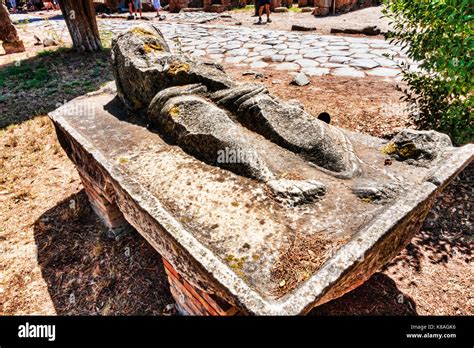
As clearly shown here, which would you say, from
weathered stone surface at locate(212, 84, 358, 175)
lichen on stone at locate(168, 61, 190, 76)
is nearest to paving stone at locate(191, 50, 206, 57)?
lichen on stone at locate(168, 61, 190, 76)

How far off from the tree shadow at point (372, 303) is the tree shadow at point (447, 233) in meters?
0.34

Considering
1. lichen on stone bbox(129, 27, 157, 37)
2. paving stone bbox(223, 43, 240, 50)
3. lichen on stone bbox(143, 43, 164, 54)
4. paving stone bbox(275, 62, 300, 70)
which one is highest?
lichen on stone bbox(129, 27, 157, 37)

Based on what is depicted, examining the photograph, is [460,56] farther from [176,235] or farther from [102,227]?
[102,227]

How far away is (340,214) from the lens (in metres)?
2.04

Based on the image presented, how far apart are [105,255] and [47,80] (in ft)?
19.3

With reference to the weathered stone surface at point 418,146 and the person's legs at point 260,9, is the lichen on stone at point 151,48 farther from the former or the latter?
the person's legs at point 260,9

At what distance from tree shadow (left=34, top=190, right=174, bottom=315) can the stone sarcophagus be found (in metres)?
0.34

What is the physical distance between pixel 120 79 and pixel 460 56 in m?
3.61

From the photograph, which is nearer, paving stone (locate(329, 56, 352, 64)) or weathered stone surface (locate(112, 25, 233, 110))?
weathered stone surface (locate(112, 25, 233, 110))

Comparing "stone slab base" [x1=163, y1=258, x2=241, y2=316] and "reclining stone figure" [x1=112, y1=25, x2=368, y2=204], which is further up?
"reclining stone figure" [x1=112, y1=25, x2=368, y2=204]

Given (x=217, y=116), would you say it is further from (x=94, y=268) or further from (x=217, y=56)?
(x=217, y=56)

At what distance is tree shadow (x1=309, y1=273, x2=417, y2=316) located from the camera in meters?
2.66

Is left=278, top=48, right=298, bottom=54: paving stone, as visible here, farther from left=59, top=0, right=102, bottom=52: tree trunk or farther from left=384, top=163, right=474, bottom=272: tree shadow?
left=384, top=163, right=474, bottom=272: tree shadow

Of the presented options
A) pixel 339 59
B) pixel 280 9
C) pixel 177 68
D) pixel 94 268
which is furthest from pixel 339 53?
pixel 280 9
